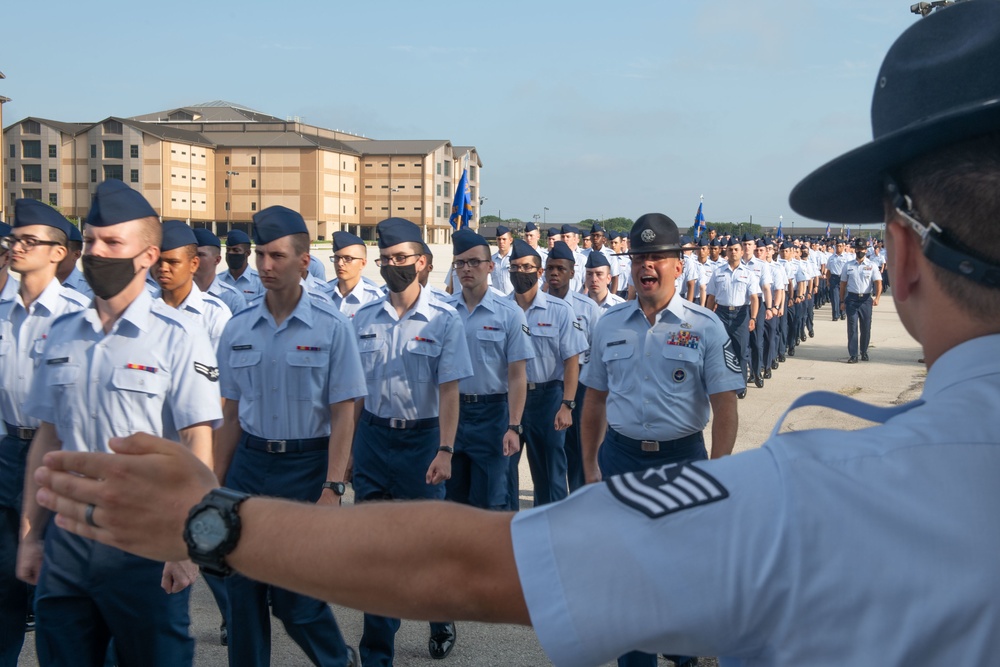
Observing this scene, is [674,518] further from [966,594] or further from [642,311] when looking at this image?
[642,311]

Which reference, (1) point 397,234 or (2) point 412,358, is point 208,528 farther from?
(1) point 397,234

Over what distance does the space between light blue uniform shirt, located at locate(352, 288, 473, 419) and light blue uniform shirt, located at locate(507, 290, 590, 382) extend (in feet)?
5.82

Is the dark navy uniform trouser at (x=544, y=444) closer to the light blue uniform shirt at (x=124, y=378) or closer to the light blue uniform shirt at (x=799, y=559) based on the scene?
the light blue uniform shirt at (x=124, y=378)

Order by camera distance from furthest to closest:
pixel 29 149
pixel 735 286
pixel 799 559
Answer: pixel 29 149, pixel 735 286, pixel 799 559

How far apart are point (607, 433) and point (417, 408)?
1165 mm

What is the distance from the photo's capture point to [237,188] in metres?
79.4

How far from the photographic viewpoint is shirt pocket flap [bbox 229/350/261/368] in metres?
4.68

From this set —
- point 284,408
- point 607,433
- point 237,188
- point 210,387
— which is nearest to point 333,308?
point 284,408

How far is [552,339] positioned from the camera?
754cm

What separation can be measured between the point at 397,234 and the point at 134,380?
114 inches

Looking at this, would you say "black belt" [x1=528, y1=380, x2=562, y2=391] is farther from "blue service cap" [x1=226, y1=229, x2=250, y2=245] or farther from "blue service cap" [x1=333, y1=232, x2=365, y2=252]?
"blue service cap" [x1=226, y1=229, x2=250, y2=245]

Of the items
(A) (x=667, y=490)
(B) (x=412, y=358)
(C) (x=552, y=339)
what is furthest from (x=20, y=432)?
(A) (x=667, y=490)

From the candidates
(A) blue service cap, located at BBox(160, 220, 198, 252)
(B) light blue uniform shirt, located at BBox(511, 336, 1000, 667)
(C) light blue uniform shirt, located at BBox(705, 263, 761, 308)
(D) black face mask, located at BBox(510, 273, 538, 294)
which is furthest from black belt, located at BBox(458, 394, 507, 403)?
(C) light blue uniform shirt, located at BBox(705, 263, 761, 308)

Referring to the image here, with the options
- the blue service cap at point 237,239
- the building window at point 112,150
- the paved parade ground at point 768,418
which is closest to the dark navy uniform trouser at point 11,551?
the paved parade ground at point 768,418
